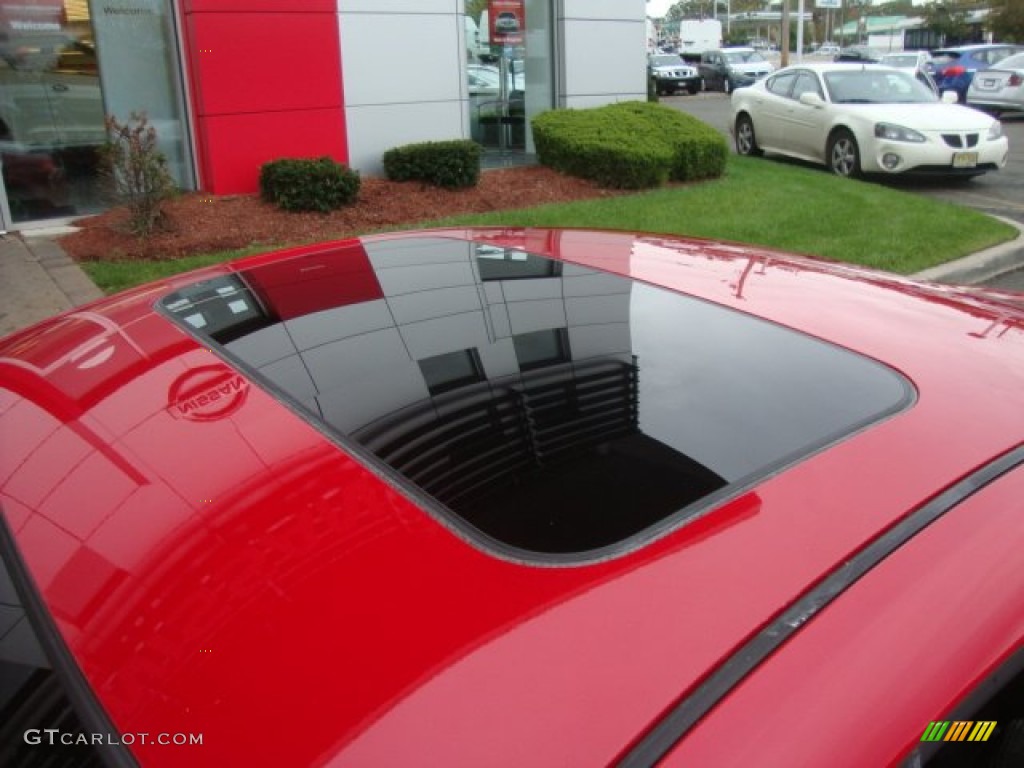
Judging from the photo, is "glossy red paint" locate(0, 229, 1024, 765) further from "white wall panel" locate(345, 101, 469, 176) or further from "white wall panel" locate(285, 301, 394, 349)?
"white wall panel" locate(345, 101, 469, 176)

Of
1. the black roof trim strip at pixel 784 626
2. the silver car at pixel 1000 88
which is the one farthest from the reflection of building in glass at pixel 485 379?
the silver car at pixel 1000 88

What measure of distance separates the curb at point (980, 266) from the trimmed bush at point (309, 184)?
5331 mm

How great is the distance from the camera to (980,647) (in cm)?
114

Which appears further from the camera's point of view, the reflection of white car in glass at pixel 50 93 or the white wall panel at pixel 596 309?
the reflection of white car in glass at pixel 50 93

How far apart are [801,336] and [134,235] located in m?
7.66

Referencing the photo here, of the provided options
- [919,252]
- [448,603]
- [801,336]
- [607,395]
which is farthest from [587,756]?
[919,252]

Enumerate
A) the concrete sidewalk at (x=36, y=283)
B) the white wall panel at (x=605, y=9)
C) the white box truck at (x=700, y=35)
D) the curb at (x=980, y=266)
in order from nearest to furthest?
the concrete sidewalk at (x=36, y=283) < the curb at (x=980, y=266) < the white wall panel at (x=605, y=9) < the white box truck at (x=700, y=35)

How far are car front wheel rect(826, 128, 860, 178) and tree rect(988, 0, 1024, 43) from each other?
35861 millimetres

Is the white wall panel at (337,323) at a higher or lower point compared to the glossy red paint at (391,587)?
higher

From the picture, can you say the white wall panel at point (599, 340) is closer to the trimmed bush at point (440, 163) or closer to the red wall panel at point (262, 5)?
the trimmed bush at point (440, 163)

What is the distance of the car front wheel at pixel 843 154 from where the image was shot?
41.0ft

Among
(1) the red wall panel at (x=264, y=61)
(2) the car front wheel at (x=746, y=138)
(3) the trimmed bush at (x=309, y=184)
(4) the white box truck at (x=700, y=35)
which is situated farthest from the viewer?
(4) the white box truck at (x=700, y=35)

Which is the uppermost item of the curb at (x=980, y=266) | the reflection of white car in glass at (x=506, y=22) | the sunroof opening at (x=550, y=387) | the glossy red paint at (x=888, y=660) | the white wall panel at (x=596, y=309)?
the reflection of white car in glass at (x=506, y=22)

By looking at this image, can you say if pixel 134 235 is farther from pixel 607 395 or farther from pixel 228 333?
pixel 607 395
